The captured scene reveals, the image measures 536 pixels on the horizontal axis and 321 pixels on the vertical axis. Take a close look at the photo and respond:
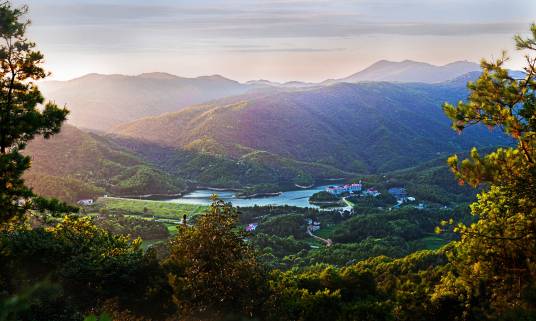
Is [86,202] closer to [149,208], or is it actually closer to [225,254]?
[149,208]

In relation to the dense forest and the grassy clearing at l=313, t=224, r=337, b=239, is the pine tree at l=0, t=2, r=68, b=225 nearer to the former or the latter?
the dense forest

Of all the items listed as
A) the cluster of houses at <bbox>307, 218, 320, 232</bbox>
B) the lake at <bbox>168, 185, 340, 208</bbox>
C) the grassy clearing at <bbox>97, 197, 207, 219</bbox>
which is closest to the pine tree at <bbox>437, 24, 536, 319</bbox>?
the cluster of houses at <bbox>307, 218, 320, 232</bbox>

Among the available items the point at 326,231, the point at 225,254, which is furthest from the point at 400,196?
the point at 225,254

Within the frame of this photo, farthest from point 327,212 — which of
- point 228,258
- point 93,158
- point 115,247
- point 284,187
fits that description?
point 228,258

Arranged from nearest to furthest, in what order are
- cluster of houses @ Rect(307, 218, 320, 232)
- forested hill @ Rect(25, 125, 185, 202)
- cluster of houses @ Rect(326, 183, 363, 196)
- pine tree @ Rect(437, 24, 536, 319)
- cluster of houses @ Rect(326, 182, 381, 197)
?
pine tree @ Rect(437, 24, 536, 319), cluster of houses @ Rect(307, 218, 320, 232), forested hill @ Rect(25, 125, 185, 202), cluster of houses @ Rect(326, 182, 381, 197), cluster of houses @ Rect(326, 183, 363, 196)

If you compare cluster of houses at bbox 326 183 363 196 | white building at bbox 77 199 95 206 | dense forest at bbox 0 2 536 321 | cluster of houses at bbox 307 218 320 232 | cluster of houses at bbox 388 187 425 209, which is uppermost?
dense forest at bbox 0 2 536 321

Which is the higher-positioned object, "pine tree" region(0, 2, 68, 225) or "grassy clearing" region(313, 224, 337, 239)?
"pine tree" region(0, 2, 68, 225)
